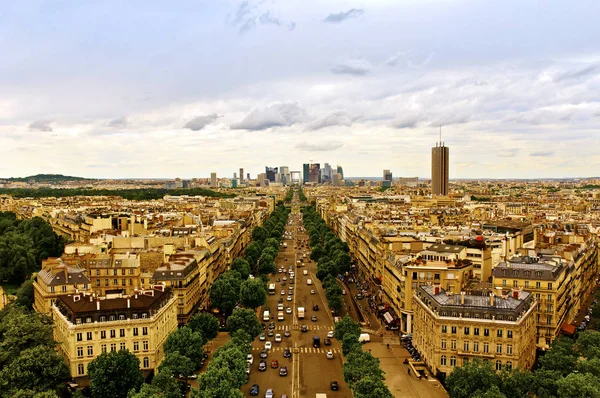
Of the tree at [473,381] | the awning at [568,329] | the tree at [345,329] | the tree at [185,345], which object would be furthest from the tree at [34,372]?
the awning at [568,329]

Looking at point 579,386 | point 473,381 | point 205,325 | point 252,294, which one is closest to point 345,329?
point 205,325

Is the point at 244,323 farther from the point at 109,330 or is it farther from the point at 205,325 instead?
the point at 109,330

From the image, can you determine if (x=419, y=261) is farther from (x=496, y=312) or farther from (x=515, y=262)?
(x=496, y=312)

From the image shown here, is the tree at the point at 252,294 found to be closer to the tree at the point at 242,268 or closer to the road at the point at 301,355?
the road at the point at 301,355

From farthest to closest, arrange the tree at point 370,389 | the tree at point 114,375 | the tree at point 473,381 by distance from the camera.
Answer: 1. the tree at point 114,375
2. the tree at point 473,381
3. the tree at point 370,389

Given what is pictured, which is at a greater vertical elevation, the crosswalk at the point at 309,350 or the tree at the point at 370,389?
the tree at the point at 370,389

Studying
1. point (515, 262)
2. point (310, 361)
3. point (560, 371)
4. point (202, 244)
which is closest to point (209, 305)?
point (202, 244)
